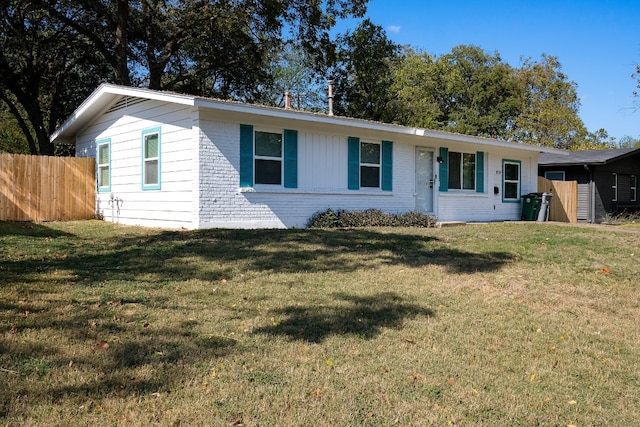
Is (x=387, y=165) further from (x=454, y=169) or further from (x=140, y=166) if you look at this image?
(x=140, y=166)

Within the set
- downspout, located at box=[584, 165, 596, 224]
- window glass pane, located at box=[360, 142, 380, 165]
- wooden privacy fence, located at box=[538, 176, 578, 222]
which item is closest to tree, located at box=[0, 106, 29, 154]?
window glass pane, located at box=[360, 142, 380, 165]

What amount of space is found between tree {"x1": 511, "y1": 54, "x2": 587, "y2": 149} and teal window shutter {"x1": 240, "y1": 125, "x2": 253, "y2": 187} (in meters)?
33.5

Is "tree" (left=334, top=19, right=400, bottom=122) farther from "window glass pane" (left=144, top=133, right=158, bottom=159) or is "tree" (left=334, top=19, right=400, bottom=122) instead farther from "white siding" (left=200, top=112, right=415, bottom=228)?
"window glass pane" (left=144, top=133, right=158, bottom=159)

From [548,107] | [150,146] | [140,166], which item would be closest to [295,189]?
[150,146]

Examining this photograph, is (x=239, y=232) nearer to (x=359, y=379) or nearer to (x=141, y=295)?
(x=141, y=295)

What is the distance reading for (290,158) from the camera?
12.8 m

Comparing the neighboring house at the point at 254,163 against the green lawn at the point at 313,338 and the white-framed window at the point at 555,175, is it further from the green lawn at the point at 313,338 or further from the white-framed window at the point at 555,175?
the white-framed window at the point at 555,175

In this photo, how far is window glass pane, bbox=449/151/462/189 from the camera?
663 inches

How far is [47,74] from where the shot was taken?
21.9 m

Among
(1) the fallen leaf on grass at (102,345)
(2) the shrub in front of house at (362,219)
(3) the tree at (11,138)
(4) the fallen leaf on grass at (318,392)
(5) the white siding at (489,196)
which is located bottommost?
(4) the fallen leaf on grass at (318,392)

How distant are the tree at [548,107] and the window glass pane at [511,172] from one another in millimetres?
23640

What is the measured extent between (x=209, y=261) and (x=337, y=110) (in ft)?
70.3

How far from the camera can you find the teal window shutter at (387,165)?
48.6 ft

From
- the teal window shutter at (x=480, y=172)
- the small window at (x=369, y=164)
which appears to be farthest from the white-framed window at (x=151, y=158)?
the teal window shutter at (x=480, y=172)
